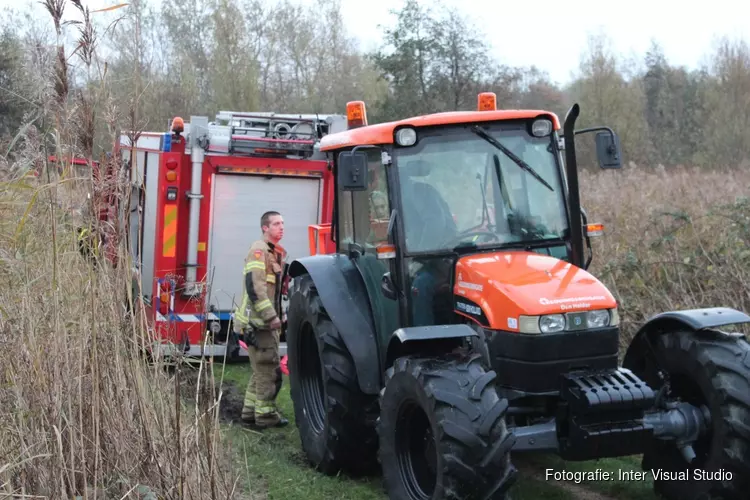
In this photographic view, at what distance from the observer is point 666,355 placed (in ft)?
15.1

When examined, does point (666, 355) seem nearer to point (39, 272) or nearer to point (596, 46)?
point (39, 272)

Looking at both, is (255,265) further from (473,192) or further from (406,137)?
(473,192)

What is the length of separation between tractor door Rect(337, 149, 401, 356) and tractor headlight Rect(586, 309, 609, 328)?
1.10 metres

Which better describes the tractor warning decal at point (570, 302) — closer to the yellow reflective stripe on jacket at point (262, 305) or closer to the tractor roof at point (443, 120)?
the tractor roof at point (443, 120)

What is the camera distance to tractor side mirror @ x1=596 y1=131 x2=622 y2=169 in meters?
4.71

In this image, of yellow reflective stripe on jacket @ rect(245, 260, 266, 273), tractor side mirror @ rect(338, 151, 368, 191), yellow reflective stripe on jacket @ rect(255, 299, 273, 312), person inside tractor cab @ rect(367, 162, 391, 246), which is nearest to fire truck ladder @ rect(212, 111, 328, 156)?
yellow reflective stripe on jacket @ rect(245, 260, 266, 273)

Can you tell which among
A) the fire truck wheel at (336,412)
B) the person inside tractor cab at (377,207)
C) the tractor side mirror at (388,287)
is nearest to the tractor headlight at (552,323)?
the tractor side mirror at (388,287)

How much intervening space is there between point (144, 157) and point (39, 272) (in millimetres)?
5381

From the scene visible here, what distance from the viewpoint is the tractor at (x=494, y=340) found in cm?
Result: 407

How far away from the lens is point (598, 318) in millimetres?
4406

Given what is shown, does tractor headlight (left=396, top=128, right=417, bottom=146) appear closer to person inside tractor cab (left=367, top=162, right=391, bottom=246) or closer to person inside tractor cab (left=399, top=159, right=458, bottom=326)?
person inside tractor cab (left=399, top=159, right=458, bottom=326)

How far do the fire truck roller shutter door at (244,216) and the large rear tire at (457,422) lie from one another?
4576 millimetres

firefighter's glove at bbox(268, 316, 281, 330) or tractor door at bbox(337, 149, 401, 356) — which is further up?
tractor door at bbox(337, 149, 401, 356)

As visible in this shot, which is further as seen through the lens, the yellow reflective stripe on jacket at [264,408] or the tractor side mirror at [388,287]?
the yellow reflective stripe on jacket at [264,408]
